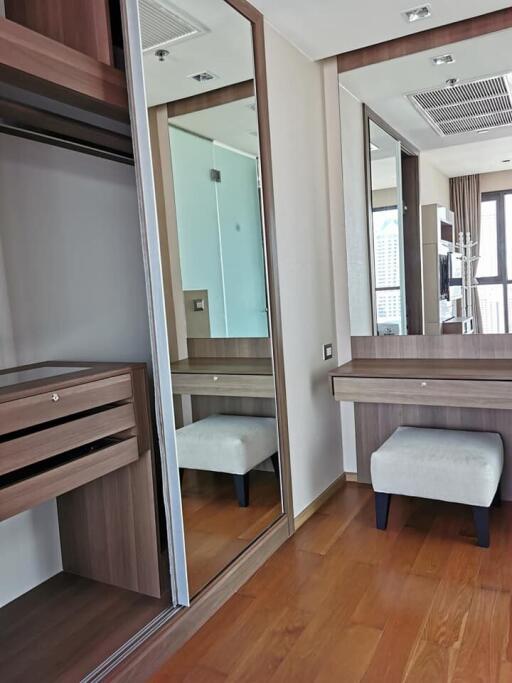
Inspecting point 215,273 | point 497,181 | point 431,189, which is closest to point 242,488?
point 215,273

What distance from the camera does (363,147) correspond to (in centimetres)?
320

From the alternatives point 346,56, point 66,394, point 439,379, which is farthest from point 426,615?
point 346,56

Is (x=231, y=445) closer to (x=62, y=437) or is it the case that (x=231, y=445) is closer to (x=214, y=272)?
(x=214, y=272)

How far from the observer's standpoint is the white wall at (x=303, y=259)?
2.75 metres

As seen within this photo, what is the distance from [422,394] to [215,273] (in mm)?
1196

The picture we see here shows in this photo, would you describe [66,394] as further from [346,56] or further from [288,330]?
[346,56]

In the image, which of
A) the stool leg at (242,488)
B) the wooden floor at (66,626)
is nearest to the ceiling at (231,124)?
the stool leg at (242,488)

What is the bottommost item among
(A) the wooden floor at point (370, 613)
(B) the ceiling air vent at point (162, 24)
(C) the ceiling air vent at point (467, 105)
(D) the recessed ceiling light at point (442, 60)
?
(A) the wooden floor at point (370, 613)

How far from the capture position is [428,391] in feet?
8.85

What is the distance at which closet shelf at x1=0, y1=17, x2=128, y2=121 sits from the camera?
1.54m

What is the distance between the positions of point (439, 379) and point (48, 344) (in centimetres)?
180

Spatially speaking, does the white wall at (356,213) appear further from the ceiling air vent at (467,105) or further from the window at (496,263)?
the window at (496,263)

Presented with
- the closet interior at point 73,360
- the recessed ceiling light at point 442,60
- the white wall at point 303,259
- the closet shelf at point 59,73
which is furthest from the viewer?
the recessed ceiling light at point 442,60

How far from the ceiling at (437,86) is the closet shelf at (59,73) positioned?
170cm
